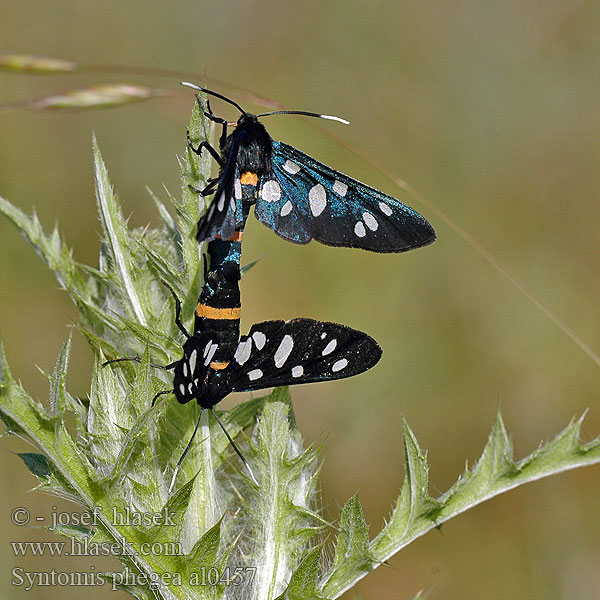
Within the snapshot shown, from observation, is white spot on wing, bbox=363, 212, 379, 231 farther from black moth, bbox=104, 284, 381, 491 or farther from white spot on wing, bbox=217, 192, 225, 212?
white spot on wing, bbox=217, 192, 225, 212

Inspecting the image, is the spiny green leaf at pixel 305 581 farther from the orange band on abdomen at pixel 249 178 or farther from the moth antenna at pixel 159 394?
the orange band on abdomen at pixel 249 178

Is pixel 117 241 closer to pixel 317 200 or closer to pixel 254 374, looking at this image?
pixel 254 374

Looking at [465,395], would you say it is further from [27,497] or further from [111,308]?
[111,308]

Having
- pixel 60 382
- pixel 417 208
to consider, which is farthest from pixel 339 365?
pixel 417 208

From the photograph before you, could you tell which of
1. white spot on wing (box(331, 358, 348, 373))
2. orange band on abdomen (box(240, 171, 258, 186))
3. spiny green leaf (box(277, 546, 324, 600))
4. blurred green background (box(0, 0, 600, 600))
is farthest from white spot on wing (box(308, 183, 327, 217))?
blurred green background (box(0, 0, 600, 600))

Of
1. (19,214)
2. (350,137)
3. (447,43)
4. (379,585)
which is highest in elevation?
(447,43)

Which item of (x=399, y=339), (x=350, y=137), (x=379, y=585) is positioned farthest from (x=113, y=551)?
(x=350, y=137)
